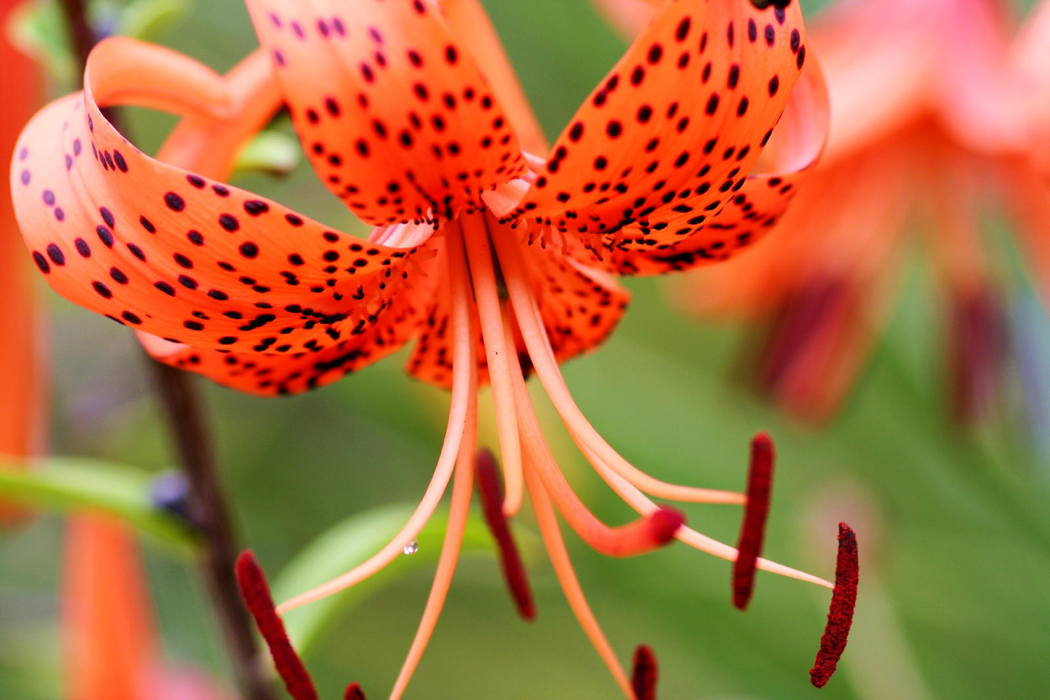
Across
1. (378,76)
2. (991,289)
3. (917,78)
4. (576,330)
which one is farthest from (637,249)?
(991,289)

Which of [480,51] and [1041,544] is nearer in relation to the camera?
[480,51]

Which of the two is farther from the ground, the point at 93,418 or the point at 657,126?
the point at 657,126

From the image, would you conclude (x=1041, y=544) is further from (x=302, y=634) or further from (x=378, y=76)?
(x=378, y=76)

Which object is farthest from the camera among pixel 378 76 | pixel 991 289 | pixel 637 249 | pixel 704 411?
pixel 704 411

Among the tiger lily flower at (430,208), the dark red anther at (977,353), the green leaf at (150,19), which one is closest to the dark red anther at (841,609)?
the tiger lily flower at (430,208)

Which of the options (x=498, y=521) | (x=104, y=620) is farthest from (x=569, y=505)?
(x=104, y=620)

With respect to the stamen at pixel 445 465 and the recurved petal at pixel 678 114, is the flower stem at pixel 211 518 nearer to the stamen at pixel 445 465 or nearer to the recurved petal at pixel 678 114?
the stamen at pixel 445 465

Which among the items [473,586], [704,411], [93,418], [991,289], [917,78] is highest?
[917,78]
